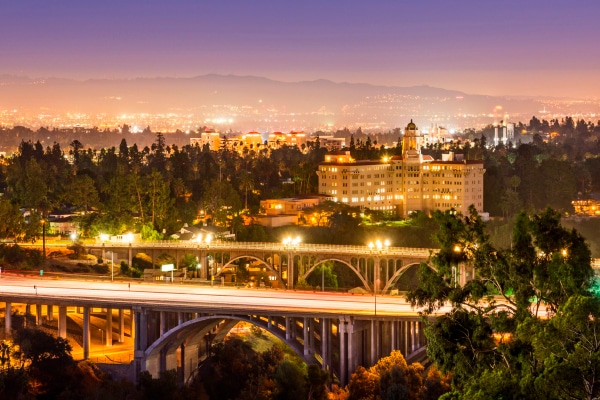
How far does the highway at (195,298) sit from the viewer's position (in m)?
59.5

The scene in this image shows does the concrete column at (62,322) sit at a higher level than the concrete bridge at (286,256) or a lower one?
lower

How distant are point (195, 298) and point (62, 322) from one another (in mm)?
7175

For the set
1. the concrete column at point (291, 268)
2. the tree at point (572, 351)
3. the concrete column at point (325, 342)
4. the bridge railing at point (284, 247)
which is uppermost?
the tree at point (572, 351)

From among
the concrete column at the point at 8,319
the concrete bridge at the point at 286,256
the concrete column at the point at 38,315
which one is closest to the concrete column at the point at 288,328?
the concrete column at the point at 38,315

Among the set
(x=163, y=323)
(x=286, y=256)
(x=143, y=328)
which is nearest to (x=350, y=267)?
(x=286, y=256)

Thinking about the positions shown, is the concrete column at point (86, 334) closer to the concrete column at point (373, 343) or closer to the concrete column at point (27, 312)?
the concrete column at point (27, 312)

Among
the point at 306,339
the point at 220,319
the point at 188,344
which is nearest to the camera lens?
the point at 306,339

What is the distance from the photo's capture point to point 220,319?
6059 centimetres

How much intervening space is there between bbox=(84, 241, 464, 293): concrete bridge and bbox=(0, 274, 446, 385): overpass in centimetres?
1075

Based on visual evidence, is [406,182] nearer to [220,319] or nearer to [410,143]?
[410,143]

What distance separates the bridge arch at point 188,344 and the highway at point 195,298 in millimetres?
731

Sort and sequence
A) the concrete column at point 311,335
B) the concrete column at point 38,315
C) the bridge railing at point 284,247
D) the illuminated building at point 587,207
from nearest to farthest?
the concrete column at point 311,335 → the concrete column at point 38,315 → the bridge railing at point 284,247 → the illuminated building at point 587,207

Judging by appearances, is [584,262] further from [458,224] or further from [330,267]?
[330,267]

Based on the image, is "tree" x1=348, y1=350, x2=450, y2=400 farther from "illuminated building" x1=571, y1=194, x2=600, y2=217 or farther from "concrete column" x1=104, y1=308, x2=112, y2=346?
Answer: "illuminated building" x1=571, y1=194, x2=600, y2=217
